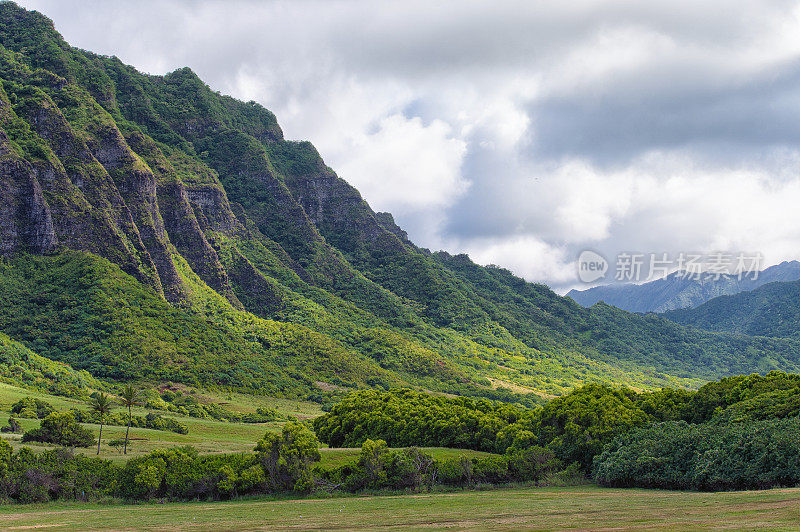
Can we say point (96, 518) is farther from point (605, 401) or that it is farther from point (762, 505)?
point (605, 401)

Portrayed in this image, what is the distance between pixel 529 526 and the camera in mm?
33281

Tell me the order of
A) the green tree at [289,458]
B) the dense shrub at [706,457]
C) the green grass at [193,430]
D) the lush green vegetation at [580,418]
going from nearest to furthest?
the dense shrub at [706,457] → the lush green vegetation at [580,418] → the green tree at [289,458] → the green grass at [193,430]

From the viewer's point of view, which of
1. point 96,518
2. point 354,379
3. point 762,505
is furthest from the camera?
point 354,379

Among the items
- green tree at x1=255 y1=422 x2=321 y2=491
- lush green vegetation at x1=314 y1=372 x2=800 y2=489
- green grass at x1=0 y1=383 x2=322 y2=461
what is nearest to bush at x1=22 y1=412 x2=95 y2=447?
green grass at x1=0 y1=383 x2=322 y2=461

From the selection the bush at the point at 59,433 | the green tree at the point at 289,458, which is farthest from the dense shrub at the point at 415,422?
the bush at the point at 59,433

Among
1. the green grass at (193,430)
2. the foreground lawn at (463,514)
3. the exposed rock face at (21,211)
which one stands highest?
the exposed rock face at (21,211)

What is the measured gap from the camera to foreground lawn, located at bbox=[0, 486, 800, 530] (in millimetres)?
33031

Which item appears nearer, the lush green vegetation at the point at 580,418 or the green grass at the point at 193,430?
the lush green vegetation at the point at 580,418

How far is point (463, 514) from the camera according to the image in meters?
42.3

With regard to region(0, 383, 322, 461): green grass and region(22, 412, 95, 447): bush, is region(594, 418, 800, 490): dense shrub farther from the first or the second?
region(22, 412, 95, 447): bush

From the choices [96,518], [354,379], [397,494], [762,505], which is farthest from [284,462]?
[354,379]

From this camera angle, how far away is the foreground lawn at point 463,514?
33031 millimetres

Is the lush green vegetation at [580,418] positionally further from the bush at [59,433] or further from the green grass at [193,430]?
the bush at [59,433]

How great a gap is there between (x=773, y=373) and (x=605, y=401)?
20019mm
